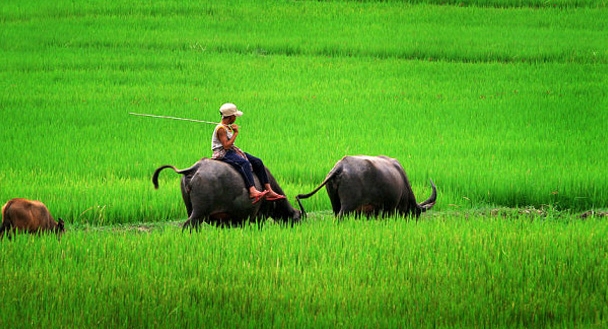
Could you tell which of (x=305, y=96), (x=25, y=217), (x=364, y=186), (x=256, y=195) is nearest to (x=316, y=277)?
(x=256, y=195)

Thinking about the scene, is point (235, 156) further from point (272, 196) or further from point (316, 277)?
point (316, 277)

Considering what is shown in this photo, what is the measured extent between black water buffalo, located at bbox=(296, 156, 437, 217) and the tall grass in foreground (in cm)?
23

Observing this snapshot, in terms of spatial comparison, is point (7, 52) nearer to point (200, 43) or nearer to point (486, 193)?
point (200, 43)

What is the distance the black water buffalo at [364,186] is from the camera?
7.05 m

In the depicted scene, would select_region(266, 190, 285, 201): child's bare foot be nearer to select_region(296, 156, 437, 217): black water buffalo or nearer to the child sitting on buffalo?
the child sitting on buffalo

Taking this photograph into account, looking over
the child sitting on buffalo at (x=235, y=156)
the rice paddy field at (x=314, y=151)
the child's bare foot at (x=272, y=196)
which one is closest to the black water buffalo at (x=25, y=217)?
the rice paddy field at (x=314, y=151)

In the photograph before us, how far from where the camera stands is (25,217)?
6496mm

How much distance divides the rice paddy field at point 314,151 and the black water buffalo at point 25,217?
196 mm

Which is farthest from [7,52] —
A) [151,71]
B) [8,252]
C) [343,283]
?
[343,283]

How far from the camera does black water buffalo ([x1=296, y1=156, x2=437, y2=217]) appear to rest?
278 inches

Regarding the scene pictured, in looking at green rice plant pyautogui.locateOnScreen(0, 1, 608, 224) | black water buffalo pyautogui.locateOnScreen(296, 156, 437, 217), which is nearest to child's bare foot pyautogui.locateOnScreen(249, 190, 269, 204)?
black water buffalo pyautogui.locateOnScreen(296, 156, 437, 217)

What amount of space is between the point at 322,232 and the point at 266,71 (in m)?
8.85

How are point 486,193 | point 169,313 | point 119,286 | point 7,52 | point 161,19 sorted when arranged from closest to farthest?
point 169,313, point 119,286, point 486,193, point 7,52, point 161,19

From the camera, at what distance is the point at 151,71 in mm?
15281
